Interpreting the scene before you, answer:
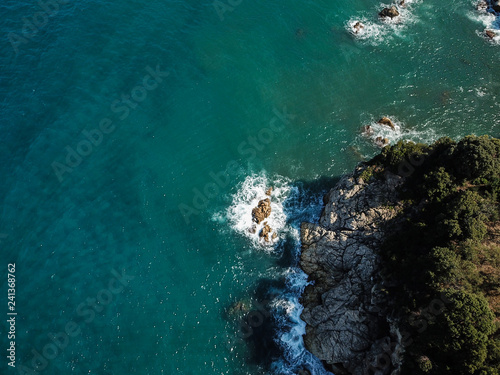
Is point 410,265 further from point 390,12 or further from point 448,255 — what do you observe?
point 390,12

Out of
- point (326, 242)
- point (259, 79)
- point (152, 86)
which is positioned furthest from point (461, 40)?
point (152, 86)

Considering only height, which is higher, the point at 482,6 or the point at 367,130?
the point at 482,6

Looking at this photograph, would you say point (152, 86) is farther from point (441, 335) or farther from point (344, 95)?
point (441, 335)

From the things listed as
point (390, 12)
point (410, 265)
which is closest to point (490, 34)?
point (390, 12)

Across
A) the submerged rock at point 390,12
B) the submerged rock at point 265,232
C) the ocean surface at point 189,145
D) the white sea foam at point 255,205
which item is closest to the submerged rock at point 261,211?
the white sea foam at point 255,205

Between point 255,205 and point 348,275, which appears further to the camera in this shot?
point 255,205

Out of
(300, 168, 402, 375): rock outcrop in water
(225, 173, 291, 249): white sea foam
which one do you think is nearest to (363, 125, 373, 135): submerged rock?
(300, 168, 402, 375): rock outcrop in water

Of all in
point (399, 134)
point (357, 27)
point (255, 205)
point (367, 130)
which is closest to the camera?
point (255, 205)

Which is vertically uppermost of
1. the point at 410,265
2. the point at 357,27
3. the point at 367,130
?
the point at 357,27
